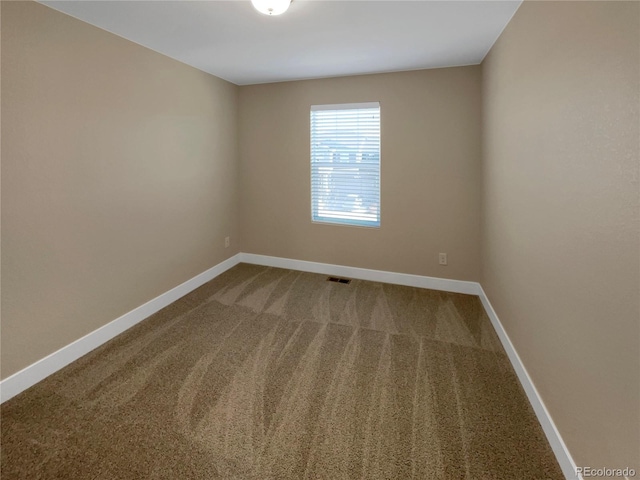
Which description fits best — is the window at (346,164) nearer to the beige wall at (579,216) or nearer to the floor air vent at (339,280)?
the floor air vent at (339,280)

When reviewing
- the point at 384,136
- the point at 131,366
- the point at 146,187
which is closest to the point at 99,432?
the point at 131,366

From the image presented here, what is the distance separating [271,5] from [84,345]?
2.68m

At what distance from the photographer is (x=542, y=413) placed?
1.68m

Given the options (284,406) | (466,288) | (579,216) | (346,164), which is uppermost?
(346,164)

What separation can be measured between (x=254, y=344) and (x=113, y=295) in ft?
→ 4.11

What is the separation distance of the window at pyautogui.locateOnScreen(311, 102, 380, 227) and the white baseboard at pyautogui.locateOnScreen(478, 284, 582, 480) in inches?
74.9

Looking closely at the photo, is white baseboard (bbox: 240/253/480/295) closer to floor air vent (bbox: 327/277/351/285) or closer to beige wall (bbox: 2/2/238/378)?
floor air vent (bbox: 327/277/351/285)

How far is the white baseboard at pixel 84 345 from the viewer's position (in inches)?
77.4

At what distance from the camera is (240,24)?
2293mm

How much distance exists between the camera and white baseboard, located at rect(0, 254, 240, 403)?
1.97 metres

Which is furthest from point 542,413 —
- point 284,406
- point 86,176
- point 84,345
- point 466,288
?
point 86,176

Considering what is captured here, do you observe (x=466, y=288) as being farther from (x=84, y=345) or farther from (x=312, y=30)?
(x=84, y=345)

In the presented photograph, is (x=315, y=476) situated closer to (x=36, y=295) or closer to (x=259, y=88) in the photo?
(x=36, y=295)

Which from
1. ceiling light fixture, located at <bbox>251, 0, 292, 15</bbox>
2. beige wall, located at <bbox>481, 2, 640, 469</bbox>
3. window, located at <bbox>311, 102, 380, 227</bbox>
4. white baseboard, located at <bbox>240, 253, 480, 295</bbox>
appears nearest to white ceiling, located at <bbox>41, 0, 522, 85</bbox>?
ceiling light fixture, located at <bbox>251, 0, 292, 15</bbox>
